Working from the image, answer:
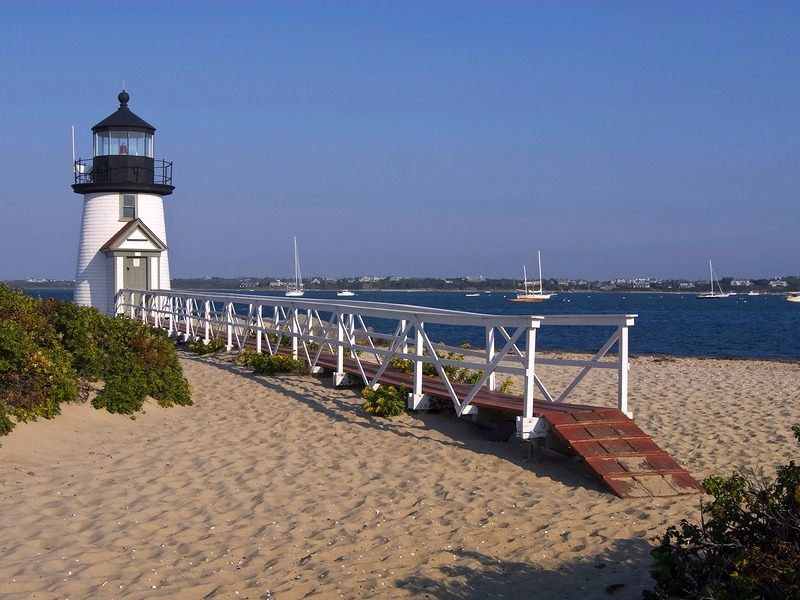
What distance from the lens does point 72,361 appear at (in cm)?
1102

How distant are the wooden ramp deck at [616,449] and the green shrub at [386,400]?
4.24 ft

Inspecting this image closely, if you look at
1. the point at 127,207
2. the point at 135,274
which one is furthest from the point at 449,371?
the point at 127,207

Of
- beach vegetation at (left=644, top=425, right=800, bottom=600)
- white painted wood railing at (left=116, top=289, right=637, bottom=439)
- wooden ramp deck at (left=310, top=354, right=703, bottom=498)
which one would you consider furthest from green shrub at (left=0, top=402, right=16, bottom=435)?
beach vegetation at (left=644, top=425, right=800, bottom=600)

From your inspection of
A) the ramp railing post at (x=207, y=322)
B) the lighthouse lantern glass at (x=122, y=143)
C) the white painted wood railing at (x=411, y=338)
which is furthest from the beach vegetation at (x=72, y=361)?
the lighthouse lantern glass at (x=122, y=143)

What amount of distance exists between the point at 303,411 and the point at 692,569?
24.9ft

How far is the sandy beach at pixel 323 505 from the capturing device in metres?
5.62

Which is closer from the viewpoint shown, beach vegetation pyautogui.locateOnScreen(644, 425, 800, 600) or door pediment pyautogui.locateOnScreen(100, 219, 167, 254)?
beach vegetation pyautogui.locateOnScreen(644, 425, 800, 600)

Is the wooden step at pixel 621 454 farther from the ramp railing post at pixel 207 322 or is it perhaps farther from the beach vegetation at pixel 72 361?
the ramp railing post at pixel 207 322

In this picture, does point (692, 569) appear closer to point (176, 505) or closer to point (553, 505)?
point (553, 505)

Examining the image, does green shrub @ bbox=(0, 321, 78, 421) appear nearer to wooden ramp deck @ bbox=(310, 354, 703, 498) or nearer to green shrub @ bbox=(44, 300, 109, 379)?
green shrub @ bbox=(44, 300, 109, 379)

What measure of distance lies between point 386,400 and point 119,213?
1560 cm

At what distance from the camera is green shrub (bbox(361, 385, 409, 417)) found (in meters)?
10.8

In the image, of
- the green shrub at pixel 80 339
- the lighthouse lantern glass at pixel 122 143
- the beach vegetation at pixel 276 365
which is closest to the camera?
the green shrub at pixel 80 339

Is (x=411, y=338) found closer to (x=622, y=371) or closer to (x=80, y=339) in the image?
(x=80, y=339)
